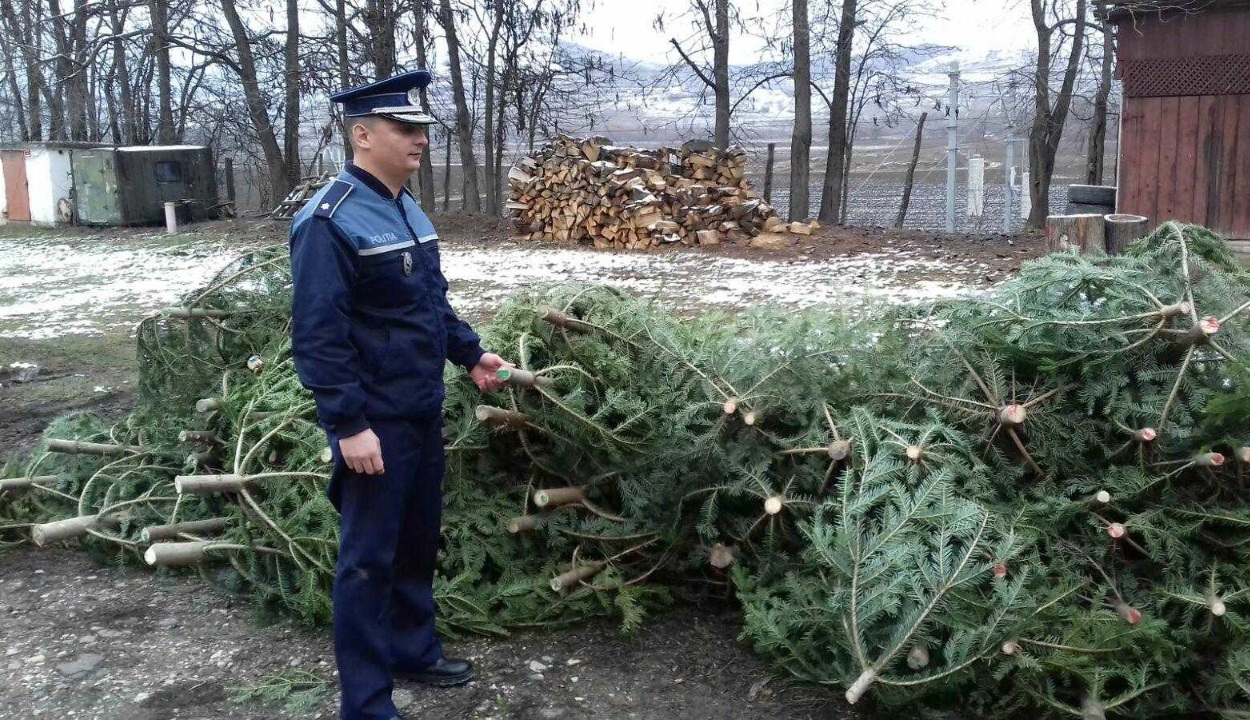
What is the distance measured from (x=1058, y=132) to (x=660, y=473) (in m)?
15.0

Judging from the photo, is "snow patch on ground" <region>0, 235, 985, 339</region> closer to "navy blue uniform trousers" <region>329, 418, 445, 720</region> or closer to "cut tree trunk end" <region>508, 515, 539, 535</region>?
"cut tree trunk end" <region>508, 515, 539, 535</region>

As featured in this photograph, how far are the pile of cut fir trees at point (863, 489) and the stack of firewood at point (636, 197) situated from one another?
9.84 metres

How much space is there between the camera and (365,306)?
298cm

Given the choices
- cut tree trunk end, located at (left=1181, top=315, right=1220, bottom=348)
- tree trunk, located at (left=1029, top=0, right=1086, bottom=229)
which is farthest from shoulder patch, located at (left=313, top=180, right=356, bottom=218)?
tree trunk, located at (left=1029, top=0, right=1086, bottom=229)

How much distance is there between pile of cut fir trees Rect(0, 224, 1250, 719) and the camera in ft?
9.82

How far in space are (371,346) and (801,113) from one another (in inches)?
564

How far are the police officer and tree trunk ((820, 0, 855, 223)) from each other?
14.7m

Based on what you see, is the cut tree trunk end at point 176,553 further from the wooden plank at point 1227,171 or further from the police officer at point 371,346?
the wooden plank at point 1227,171

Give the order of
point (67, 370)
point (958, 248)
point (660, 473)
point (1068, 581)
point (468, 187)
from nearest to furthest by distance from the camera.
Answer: point (1068, 581) < point (660, 473) < point (67, 370) < point (958, 248) < point (468, 187)

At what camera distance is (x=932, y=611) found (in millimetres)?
2891

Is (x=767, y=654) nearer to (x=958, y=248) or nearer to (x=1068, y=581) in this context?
(x=1068, y=581)

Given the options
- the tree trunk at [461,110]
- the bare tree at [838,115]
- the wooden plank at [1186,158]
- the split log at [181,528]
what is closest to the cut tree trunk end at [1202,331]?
the split log at [181,528]

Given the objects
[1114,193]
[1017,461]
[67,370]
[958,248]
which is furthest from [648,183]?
[1017,461]

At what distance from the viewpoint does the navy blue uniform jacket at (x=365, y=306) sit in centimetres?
281
